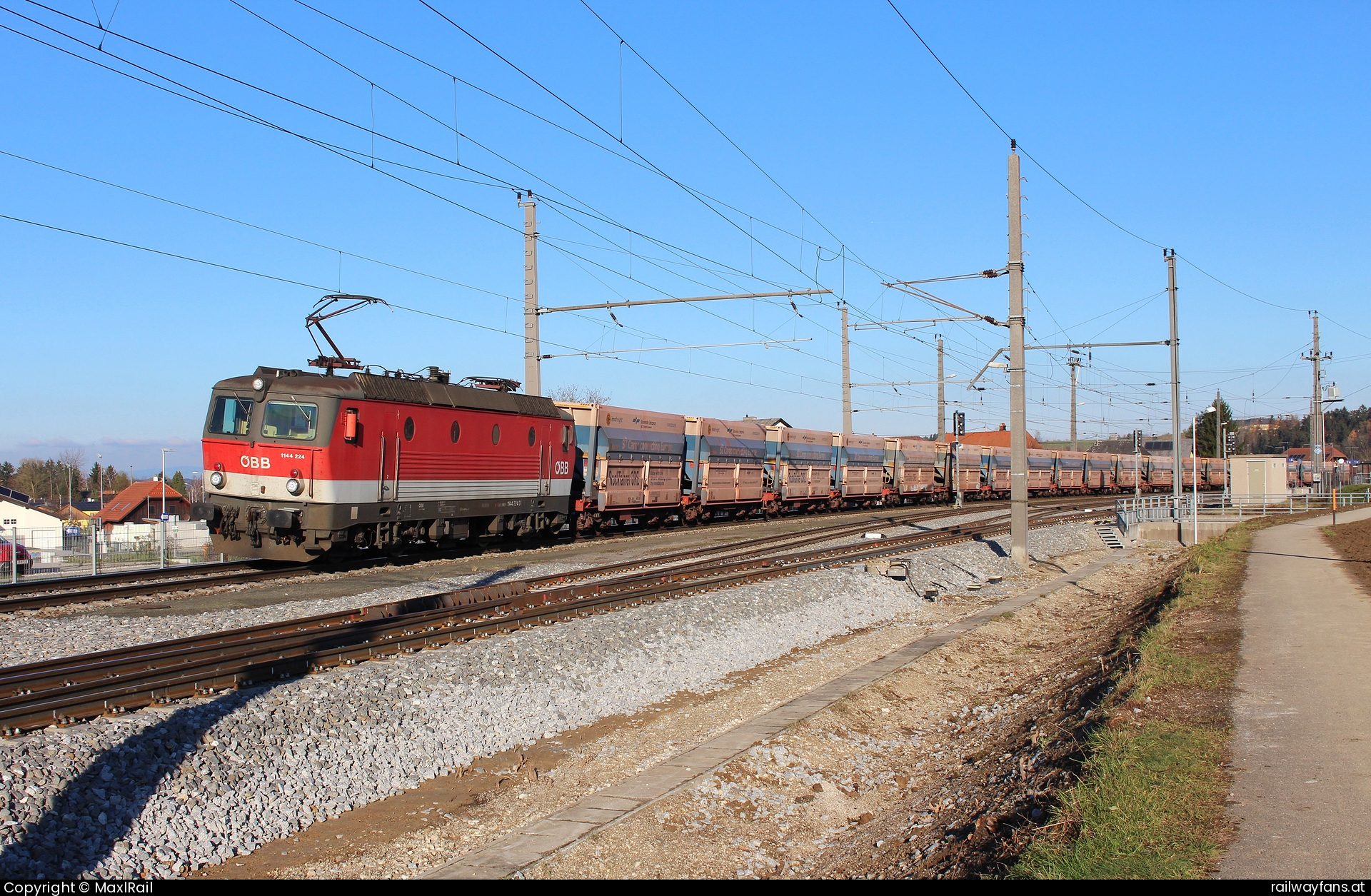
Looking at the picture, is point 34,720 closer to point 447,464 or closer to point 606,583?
point 606,583

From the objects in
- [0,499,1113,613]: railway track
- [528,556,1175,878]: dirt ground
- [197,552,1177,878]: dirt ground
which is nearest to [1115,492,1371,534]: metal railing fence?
[528,556,1175,878]: dirt ground

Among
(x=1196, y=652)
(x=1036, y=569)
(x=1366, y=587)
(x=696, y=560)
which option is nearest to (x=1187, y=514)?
(x=1036, y=569)

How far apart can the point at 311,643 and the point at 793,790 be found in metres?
5.62

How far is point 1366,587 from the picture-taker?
17.7m

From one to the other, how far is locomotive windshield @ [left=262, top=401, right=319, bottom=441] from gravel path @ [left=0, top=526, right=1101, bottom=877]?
4.10 metres

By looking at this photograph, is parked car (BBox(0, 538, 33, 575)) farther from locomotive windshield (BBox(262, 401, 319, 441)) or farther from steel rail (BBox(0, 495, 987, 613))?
locomotive windshield (BBox(262, 401, 319, 441))

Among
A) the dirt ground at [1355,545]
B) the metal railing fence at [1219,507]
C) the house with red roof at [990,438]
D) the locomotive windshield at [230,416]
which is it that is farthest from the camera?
the house with red roof at [990,438]

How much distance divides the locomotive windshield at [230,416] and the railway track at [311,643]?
6.29 meters

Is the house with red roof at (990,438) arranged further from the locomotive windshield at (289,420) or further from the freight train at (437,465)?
the locomotive windshield at (289,420)

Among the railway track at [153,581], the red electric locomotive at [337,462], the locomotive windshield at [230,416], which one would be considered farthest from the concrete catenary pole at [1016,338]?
the locomotive windshield at [230,416]

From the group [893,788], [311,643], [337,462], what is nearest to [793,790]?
[893,788]

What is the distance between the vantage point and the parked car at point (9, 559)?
2367 centimetres

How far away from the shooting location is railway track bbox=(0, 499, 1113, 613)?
47.3 ft

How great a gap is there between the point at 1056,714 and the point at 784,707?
3.18 meters
